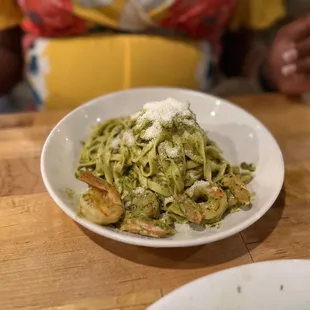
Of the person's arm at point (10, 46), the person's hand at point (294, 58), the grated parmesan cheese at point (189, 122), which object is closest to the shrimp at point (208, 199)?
the grated parmesan cheese at point (189, 122)

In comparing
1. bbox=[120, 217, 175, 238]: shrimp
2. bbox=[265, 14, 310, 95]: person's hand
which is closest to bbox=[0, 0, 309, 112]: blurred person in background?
bbox=[265, 14, 310, 95]: person's hand

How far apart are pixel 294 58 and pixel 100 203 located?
A: 24.8 inches

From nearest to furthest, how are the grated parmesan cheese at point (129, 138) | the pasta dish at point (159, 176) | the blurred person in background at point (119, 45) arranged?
the pasta dish at point (159, 176) → the grated parmesan cheese at point (129, 138) → the blurred person in background at point (119, 45)

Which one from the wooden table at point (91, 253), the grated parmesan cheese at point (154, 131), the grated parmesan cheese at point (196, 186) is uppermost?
the grated parmesan cheese at point (154, 131)

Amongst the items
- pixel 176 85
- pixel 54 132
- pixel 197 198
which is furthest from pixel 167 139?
pixel 176 85

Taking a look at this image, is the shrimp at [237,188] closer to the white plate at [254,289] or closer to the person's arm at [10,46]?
the white plate at [254,289]

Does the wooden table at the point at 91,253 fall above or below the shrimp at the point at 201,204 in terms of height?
below

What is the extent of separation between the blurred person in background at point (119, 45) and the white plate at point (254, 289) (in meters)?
0.57

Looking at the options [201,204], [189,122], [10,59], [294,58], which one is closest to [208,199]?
[201,204]

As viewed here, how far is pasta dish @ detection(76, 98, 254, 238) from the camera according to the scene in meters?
0.82

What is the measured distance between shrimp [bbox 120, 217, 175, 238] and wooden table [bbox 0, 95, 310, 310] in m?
0.05

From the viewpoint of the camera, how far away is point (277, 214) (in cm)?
93

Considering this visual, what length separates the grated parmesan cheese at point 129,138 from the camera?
0.94m

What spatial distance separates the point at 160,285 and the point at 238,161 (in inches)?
12.6
